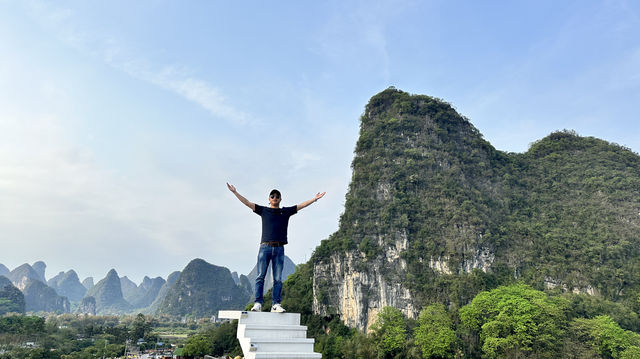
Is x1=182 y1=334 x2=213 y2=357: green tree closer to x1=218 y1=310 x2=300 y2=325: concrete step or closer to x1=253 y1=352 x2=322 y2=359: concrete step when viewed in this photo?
x1=218 y1=310 x2=300 y2=325: concrete step

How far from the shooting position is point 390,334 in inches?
1264

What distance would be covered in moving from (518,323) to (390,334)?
9.72 meters

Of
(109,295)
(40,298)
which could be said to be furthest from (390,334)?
(109,295)

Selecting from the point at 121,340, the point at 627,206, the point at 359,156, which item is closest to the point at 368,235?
the point at 359,156

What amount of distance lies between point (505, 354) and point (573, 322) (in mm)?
6221

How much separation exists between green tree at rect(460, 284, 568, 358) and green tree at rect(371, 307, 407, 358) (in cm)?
511

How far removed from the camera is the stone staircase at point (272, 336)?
4219 millimetres

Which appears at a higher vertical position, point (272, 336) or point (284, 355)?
point (272, 336)

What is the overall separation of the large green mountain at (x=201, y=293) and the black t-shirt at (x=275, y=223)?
428 ft

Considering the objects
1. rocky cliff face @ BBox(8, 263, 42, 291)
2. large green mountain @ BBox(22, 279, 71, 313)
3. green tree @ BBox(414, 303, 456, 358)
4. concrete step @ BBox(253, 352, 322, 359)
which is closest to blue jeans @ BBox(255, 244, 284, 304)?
concrete step @ BBox(253, 352, 322, 359)

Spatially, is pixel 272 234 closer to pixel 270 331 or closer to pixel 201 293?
pixel 270 331

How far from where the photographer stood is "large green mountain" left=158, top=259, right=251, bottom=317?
128m

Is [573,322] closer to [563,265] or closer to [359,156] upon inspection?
[563,265]

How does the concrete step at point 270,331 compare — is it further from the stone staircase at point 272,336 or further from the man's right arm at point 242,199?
the man's right arm at point 242,199
